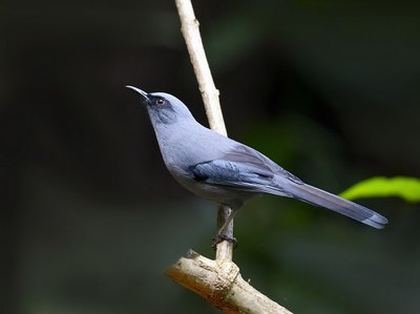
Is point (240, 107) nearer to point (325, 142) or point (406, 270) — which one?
point (325, 142)

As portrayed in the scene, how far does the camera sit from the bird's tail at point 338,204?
1721mm

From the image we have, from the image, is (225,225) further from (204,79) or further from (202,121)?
(202,121)

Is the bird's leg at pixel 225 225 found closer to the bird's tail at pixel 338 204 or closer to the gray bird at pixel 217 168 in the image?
the gray bird at pixel 217 168

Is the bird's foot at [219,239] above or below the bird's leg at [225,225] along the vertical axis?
below

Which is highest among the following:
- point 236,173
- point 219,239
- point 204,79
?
point 204,79

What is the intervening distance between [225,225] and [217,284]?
1.12 feet

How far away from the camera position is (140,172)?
195cm

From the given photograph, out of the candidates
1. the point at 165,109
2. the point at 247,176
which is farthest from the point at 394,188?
the point at 165,109

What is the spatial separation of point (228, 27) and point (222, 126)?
0.90m

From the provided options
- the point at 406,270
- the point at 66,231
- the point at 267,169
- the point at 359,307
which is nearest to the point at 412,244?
the point at 406,270

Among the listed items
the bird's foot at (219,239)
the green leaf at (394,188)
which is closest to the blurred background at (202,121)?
the bird's foot at (219,239)

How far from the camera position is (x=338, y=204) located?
1757 millimetres

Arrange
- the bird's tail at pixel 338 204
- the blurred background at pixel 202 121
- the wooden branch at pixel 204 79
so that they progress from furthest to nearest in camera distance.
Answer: the wooden branch at pixel 204 79
the bird's tail at pixel 338 204
the blurred background at pixel 202 121

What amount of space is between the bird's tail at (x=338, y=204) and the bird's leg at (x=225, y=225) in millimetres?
186
